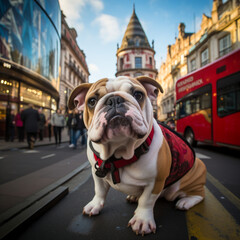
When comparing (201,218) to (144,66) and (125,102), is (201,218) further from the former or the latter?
(144,66)

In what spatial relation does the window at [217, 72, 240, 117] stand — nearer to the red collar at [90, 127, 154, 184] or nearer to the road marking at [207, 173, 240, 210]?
the road marking at [207, 173, 240, 210]

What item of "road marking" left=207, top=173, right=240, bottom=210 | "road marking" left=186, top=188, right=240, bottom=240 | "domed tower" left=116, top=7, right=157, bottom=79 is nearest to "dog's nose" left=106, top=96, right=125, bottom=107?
"road marking" left=186, top=188, right=240, bottom=240

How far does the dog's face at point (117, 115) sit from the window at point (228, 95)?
4.88 meters

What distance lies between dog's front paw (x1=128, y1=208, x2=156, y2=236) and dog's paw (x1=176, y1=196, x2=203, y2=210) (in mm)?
499

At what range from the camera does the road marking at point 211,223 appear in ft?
4.24

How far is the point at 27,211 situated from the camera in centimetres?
151

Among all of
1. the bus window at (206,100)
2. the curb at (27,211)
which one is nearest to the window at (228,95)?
the bus window at (206,100)

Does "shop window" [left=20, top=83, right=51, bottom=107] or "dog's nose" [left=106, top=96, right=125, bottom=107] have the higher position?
"shop window" [left=20, top=83, right=51, bottom=107]

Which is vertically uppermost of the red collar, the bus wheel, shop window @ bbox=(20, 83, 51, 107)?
shop window @ bbox=(20, 83, 51, 107)

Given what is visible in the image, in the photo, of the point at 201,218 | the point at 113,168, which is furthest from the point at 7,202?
the point at 201,218

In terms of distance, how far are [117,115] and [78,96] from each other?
704 millimetres

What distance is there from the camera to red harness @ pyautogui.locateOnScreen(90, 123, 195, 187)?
4.13ft

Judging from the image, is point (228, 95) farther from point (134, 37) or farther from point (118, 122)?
point (134, 37)

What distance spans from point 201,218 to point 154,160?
851mm
